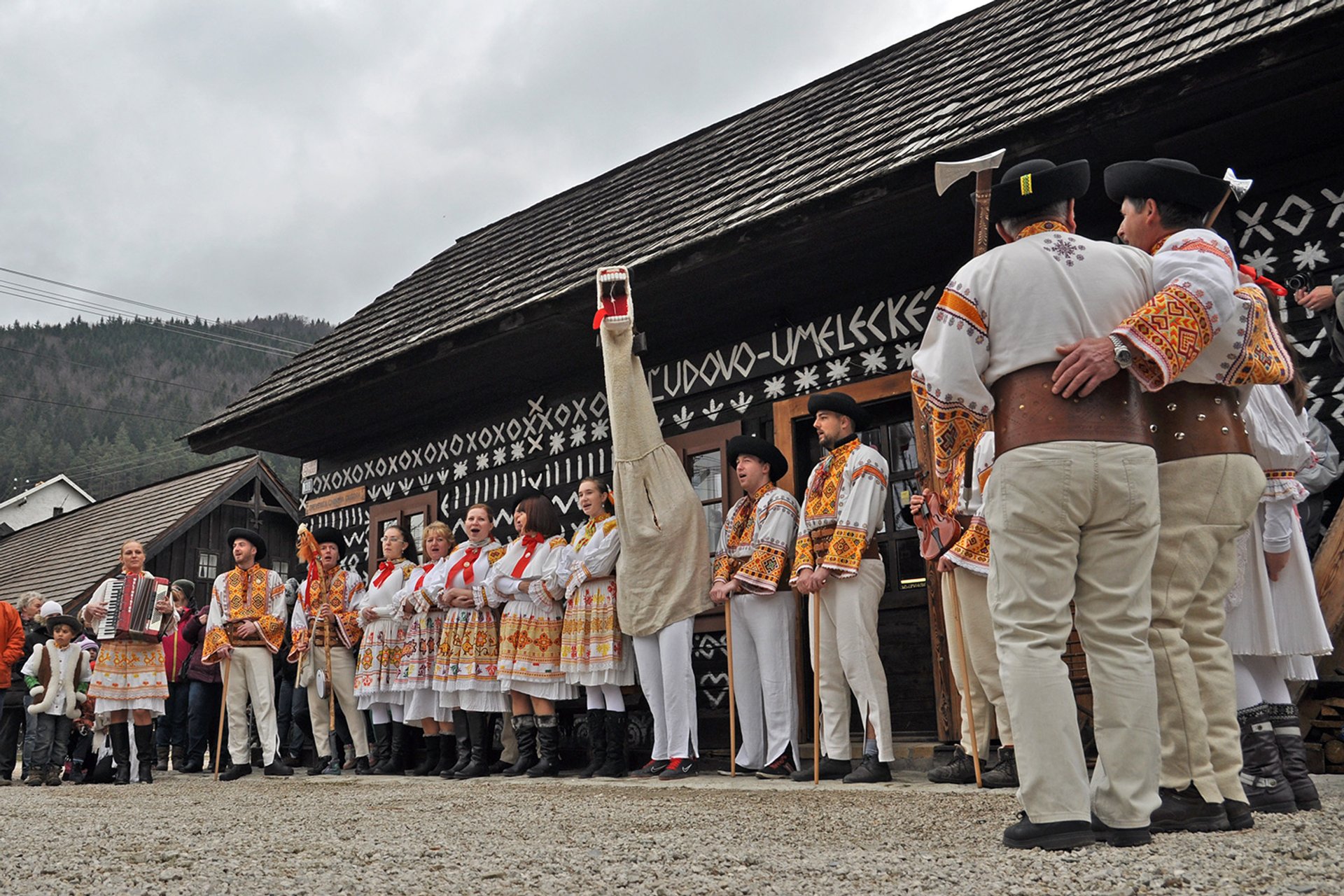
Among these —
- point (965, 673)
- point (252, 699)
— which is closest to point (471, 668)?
point (252, 699)

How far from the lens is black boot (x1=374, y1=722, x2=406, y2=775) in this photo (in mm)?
8523

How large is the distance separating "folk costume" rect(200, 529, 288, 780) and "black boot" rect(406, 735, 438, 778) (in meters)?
1.17

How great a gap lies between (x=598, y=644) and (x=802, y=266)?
108 inches

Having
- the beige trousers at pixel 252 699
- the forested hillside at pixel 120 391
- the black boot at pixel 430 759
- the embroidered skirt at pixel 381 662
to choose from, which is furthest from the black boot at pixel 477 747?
the forested hillside at pixel 120 391

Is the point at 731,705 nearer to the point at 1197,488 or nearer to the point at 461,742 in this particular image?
the point at 461,742

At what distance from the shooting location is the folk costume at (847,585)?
228 inches

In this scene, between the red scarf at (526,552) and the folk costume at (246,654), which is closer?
the red scarf at (526,552)

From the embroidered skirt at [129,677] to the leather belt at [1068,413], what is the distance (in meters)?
7.50

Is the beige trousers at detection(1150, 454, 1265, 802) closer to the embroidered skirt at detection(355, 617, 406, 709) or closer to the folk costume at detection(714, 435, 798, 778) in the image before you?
the folk costume at detection(714, 435, 798, 778)

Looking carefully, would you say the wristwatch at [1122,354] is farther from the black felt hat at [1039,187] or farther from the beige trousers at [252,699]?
the beige trousers at [252,699]

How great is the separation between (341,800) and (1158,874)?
4212mm

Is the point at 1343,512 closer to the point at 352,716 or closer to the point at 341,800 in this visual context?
the point at 341,800

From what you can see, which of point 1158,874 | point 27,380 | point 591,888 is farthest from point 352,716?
point 27,380

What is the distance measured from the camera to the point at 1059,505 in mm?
2957
